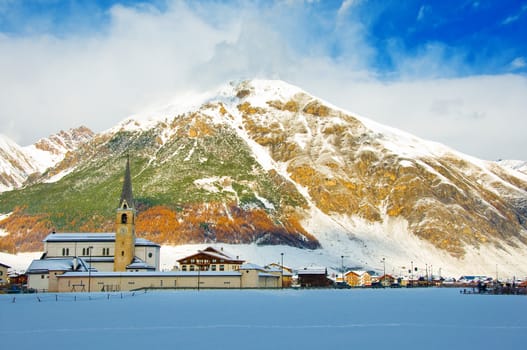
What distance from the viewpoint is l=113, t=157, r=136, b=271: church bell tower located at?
423 feet

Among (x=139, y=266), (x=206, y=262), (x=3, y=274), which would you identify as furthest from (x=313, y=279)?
(x=3, y=274)

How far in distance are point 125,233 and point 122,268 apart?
6.94m

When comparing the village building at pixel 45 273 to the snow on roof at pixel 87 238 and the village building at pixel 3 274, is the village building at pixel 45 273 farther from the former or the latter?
the snow on roof at pixel 87 238

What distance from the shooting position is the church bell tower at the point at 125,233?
12900 centimetres

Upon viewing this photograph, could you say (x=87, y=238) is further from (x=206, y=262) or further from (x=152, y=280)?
(x=152, y=280)

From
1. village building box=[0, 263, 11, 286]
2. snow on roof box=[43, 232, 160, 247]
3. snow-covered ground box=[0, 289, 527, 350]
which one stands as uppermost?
snow on roof box=[43, 232, 160, 247]

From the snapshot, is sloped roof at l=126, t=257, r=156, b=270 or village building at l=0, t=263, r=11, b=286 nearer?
sloped roof at l=126, t=257, r=156, b=270

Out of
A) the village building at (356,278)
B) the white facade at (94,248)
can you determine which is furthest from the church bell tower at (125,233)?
the village building at (356,278)

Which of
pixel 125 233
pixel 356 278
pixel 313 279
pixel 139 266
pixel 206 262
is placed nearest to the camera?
pixel 139 266

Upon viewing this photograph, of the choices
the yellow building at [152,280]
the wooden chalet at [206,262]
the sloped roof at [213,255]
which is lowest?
the yellow building at [152,280]

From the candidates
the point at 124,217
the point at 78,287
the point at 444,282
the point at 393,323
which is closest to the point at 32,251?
the point at 124,217

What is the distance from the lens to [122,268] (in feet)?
421

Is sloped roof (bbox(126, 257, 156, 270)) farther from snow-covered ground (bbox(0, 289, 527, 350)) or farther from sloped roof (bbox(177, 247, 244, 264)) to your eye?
snow-covered ground (bbox(0, 289, 527, 350))

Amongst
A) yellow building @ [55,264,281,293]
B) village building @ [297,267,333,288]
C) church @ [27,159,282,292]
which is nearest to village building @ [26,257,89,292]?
church @ [27,159,282,292]
